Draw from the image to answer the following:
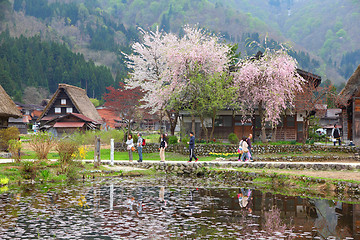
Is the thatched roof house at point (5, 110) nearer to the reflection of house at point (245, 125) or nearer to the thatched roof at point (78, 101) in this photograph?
the reflection of house at point (245, 125)

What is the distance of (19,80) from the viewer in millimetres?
120375

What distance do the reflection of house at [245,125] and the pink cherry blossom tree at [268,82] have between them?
8.85 ft

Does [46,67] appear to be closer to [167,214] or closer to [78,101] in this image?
[78,101]

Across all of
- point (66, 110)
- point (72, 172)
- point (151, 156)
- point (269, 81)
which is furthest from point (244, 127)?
point (66, 110)

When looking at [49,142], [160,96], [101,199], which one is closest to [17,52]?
[160,96]

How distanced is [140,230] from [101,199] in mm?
5784

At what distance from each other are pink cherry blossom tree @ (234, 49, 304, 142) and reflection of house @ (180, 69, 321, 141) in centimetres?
270

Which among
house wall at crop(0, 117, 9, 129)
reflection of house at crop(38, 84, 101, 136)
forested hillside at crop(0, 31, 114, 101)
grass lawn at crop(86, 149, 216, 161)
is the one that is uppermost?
forested hillside at crop(0, 31, 114, 101)

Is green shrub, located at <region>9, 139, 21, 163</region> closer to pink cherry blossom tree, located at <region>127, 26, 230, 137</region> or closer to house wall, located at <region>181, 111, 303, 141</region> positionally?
pink cherry blossom tree, located at <region>127, 26, 230, 137</region>

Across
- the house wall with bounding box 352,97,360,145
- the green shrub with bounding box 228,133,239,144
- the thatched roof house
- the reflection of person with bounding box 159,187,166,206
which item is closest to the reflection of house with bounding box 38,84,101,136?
the thatched roof house

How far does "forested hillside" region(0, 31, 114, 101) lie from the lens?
4985 inches

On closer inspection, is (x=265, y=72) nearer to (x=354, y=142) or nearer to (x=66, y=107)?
(x=354, y=142)

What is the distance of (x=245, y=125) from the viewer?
1630 inches

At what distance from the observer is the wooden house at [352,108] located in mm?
36438
